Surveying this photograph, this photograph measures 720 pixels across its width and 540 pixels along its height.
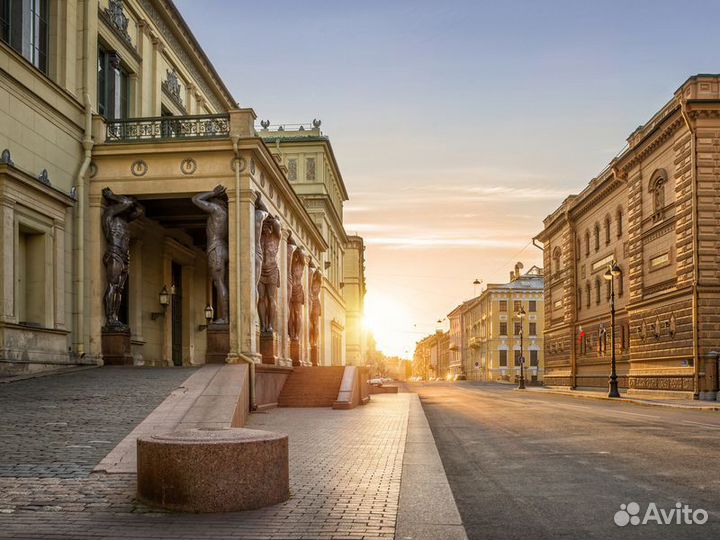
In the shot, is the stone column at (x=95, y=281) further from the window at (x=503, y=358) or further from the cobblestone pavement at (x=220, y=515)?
the window at (x=503, y=358)

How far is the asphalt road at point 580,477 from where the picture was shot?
21.9ft

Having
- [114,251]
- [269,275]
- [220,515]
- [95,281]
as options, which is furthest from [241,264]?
[220,515]

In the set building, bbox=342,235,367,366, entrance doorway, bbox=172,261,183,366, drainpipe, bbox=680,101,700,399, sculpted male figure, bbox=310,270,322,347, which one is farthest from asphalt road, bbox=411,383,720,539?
building, bbox=342,235,367,366

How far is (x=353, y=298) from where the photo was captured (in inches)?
3250

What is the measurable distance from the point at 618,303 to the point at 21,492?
41.8m

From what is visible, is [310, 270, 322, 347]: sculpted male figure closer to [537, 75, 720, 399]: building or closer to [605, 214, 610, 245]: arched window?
[537, 75, 720, 399]: building

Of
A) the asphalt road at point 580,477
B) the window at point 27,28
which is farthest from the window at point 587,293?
the window at point 27,28

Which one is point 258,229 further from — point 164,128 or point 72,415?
point 72,415

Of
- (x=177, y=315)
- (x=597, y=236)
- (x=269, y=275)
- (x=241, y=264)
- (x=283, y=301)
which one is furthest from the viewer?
(x=597, y=236)

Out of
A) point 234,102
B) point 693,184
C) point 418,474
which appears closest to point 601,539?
point 418,474

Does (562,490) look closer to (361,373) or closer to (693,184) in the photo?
(361,373)

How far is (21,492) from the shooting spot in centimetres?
773

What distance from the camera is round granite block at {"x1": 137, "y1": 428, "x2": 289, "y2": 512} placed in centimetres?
691

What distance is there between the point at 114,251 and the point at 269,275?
17.8 feet
